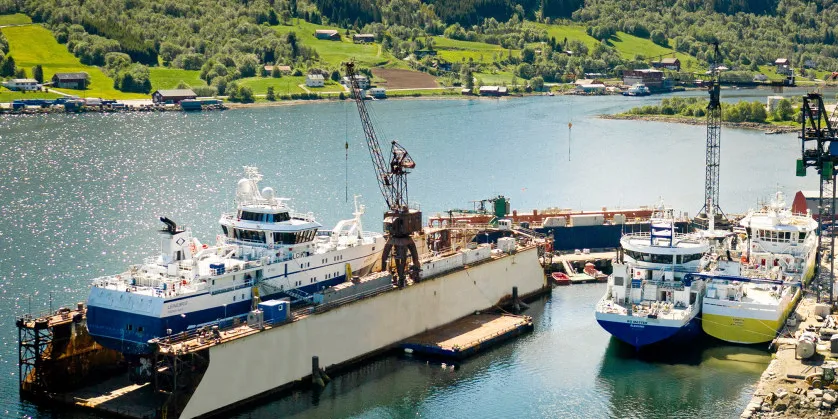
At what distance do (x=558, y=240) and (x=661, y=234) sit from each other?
793 inches

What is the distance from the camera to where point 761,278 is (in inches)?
2625

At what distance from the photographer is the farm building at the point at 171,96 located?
189 m

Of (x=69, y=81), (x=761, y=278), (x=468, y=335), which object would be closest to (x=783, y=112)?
(x=69, y=81)

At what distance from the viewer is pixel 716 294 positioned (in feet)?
215

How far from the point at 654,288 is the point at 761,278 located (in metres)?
6.27

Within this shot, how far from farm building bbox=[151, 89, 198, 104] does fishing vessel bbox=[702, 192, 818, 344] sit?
127925 millimetres

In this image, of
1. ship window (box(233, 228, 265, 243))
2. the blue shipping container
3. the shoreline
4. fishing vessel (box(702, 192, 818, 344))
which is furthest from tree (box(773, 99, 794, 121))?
the blue shipping container

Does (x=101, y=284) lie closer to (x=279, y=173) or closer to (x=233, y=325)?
(x=233, y=325)

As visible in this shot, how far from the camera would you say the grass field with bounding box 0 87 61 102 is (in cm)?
18362

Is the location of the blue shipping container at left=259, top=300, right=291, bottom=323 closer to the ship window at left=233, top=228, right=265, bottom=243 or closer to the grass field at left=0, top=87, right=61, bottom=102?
the ship window at left=233, top=228, right=265, bottom=243

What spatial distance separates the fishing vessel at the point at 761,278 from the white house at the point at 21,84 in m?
139

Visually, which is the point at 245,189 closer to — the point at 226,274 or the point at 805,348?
the point at 226,274

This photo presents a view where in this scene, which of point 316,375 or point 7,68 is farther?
point 7,68

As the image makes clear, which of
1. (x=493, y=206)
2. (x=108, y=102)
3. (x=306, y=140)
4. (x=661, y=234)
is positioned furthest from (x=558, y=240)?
(x=108, y=102)
